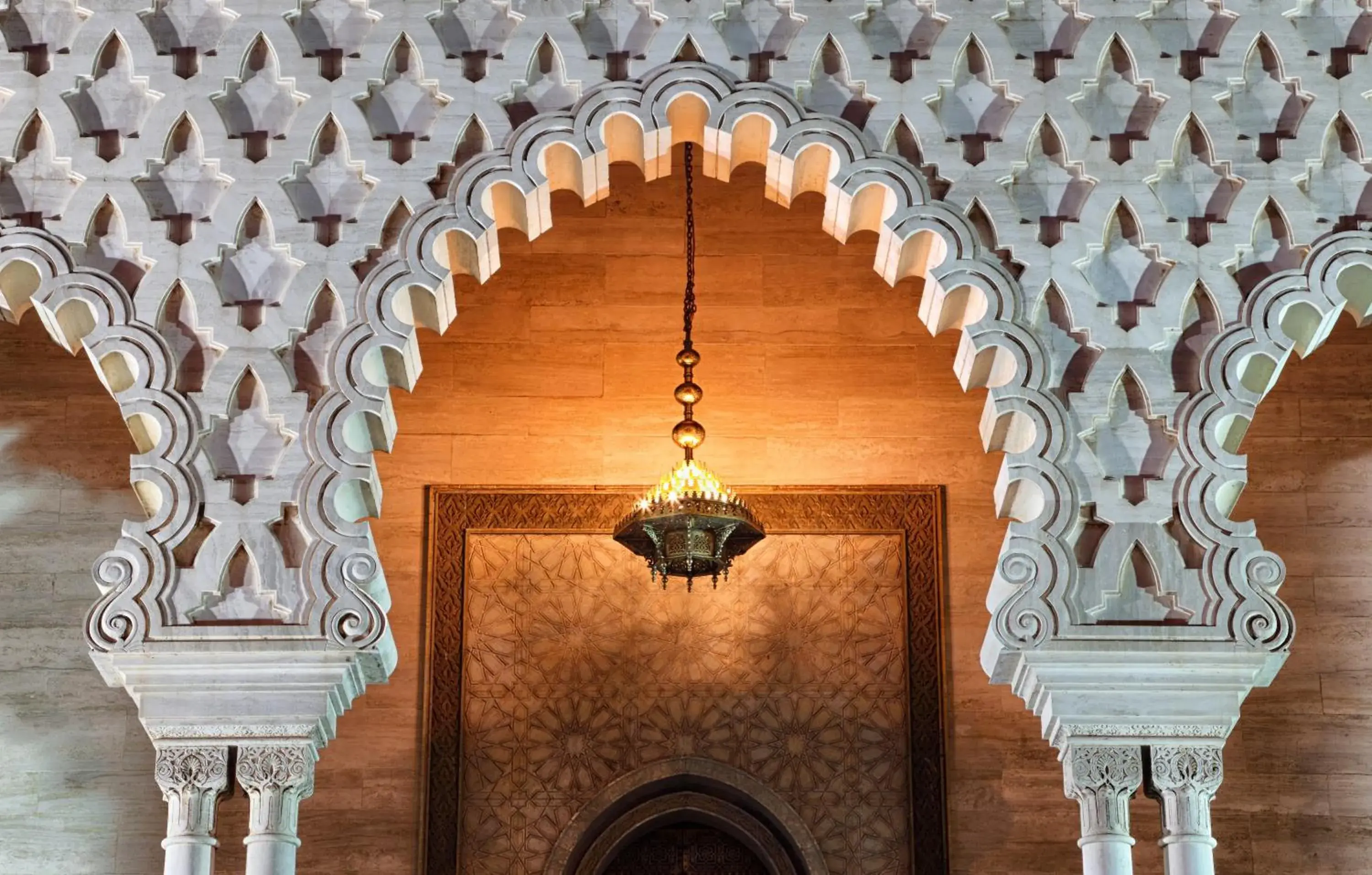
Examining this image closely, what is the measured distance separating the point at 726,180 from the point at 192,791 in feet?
7.20

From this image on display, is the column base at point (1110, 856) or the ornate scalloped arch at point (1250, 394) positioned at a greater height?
the ornate scalloped arch at point (1250, 394)

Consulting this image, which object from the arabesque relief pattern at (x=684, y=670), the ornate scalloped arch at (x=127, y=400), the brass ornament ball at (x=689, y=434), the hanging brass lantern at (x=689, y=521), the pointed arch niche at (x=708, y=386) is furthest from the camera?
the pointed arch niche at (x=708, y=386)

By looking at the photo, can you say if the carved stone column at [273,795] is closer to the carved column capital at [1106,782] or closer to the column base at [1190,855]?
the carved column capital at [1106,782]

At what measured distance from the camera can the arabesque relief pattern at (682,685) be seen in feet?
21.4

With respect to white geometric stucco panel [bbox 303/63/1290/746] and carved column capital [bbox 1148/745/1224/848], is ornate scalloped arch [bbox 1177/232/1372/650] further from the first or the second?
carved column capital [bbox 1148/745/1224/848]

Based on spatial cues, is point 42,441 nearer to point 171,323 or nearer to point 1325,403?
point 171,323

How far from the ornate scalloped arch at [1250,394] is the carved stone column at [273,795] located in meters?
2.29

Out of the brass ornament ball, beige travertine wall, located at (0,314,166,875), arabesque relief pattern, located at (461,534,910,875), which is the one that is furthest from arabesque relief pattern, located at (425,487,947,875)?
beige travertine wall, located at (0,314,166,875)

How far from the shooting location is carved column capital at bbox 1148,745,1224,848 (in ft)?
14.7

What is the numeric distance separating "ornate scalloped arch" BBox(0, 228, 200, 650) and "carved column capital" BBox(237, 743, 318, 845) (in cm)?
41

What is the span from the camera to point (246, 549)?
4.58m

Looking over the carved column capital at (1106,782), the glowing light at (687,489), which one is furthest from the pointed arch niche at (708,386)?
the carved column capital at (1106,782)

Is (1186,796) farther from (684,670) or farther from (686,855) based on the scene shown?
(686,855)

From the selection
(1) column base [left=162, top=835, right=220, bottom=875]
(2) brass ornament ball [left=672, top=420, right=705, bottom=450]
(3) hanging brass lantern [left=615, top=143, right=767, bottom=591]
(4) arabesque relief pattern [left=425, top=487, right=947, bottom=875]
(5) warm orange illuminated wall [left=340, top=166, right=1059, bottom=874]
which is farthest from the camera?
(5) warm orange illuminated wall [left=340, top=166, right=1059, bottom=874]
